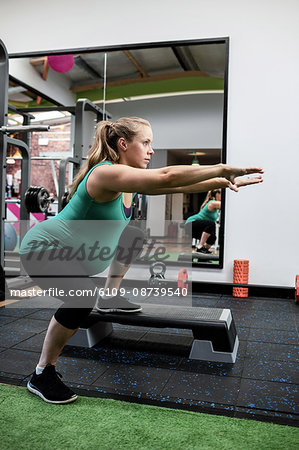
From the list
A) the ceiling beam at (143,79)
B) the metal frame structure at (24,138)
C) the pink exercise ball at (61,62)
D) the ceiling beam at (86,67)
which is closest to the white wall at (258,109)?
the ceiling beam at (143,79)

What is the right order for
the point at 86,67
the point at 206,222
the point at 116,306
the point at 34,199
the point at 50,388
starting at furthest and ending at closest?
the point at 86,67 → the point at 206,222 → the point at 34,199 → the point at 116,306 → the point at 50,388

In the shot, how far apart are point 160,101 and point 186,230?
1295 mm

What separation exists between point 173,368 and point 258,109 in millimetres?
2733

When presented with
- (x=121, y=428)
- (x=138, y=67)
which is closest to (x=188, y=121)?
(x=138, y=67)

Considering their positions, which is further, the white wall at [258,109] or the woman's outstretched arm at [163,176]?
the white wall at [258,109]

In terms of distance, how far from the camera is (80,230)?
1639 mm

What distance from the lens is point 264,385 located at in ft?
5.77

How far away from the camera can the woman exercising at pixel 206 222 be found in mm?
3926

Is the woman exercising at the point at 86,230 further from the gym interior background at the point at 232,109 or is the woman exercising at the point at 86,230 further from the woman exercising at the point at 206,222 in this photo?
the woman exercising at the point at 206,222

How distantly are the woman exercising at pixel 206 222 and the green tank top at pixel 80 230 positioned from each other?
2.33 m

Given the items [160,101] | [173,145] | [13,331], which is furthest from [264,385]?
[160,101]

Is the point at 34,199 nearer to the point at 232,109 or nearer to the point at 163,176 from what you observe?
the point at 232,109

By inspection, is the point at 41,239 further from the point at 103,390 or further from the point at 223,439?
the point at 223,439

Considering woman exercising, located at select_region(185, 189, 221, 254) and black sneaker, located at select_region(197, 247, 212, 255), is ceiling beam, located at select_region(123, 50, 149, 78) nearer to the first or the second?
woman exercising, located at select_region(185, 189, 221, 254)
